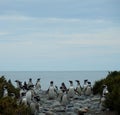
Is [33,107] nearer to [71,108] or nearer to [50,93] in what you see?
[71,108]

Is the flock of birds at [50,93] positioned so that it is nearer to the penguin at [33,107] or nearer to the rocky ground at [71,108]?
the penguin at [33,107]

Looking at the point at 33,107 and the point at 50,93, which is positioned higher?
the point at 50,93

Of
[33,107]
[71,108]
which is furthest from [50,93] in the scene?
[33,107]

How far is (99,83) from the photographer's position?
30.8 m

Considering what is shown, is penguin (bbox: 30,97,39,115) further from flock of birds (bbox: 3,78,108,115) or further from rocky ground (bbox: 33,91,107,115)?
rocky ground (bbox: 33,91,107,115)

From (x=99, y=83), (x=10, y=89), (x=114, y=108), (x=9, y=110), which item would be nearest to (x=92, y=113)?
(x=114, y=108)

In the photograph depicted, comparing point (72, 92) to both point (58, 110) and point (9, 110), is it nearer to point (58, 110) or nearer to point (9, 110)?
point (58, 110)

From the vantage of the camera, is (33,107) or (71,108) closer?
(33,107)

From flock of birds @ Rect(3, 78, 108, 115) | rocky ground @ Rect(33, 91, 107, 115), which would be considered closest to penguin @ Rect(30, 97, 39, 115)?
flock of birds @ Rect(3, 78, 108, 115)

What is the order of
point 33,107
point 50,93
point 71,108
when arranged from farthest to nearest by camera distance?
point 50,93
point 71,108
point 33,107

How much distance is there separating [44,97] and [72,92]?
196 centimetres

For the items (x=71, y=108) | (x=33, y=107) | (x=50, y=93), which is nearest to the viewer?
(x=33, y=107)

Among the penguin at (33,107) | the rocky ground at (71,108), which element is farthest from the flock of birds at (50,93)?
the rocky ground at (71,108)

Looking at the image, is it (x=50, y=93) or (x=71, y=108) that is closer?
(x=71, y=108)
